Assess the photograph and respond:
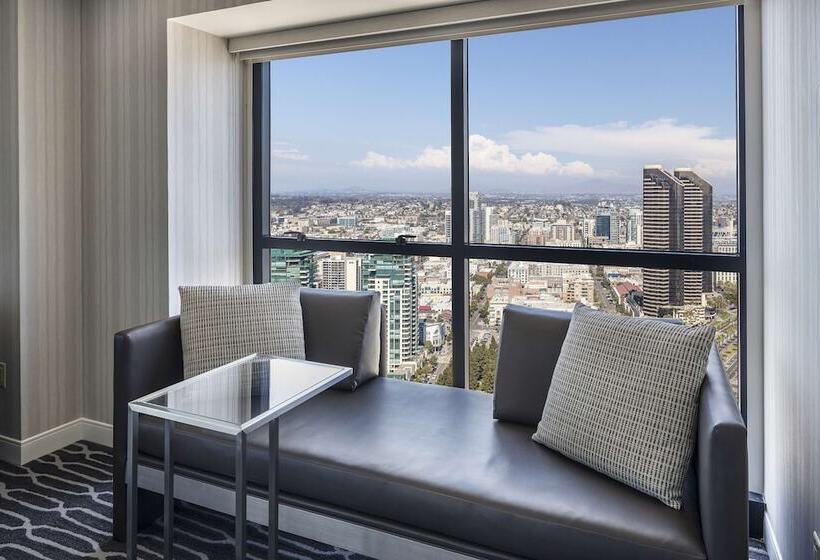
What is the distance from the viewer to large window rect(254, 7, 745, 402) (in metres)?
2.27

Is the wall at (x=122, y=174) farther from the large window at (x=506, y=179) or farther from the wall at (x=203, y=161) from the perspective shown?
the large window at (x=506, y=179)

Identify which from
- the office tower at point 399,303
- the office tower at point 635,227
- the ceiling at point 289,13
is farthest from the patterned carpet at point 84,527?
the ceiling at point 289,13

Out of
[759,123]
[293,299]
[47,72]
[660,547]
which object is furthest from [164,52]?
[660,547]

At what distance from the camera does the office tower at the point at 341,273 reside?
296 centimetres

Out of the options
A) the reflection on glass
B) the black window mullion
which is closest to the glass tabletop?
the reflection on glass

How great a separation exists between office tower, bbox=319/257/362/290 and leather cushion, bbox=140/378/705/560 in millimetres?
849

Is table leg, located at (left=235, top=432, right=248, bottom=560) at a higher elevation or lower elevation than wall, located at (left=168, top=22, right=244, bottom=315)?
lower

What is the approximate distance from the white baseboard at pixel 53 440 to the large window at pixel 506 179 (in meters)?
1.15

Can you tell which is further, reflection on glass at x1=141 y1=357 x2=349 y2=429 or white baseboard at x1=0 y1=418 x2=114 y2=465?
white baseboard at x1=0 y1=418 x2=114 y2=465

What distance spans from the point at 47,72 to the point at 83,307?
1.15m

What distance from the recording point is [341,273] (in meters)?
3.00

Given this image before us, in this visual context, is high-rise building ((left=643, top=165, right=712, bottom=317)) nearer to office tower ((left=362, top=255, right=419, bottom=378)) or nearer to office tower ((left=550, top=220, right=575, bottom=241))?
office tower ((left=550, top=220, right=575, bottom=241))

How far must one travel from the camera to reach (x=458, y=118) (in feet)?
8.68

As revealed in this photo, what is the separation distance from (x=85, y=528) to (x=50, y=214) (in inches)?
58.6
